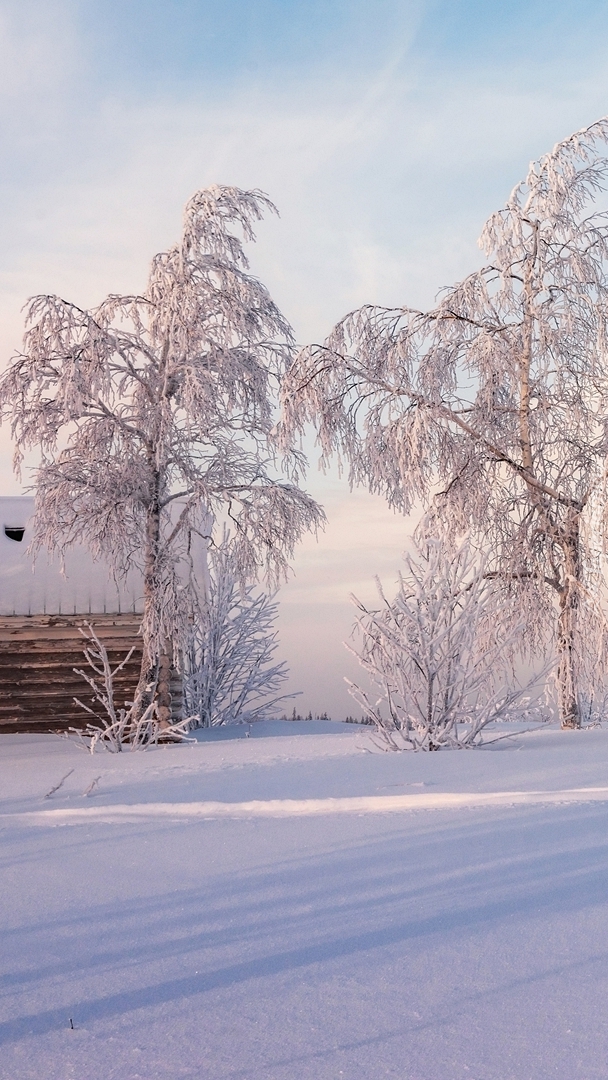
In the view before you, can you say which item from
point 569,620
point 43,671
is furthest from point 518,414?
point 43,671

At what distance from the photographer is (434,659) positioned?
8.53 metres

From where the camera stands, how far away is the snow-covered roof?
49.2ft

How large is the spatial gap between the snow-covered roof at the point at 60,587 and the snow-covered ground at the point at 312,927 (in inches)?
316

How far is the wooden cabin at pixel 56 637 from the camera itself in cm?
1439

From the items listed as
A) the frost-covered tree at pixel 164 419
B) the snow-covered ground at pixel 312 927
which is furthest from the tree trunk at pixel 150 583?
the snow-covered ground at pixel 312 927

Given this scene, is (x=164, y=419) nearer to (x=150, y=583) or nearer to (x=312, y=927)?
(x=150, y=583)

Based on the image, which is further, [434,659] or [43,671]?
[43,671]

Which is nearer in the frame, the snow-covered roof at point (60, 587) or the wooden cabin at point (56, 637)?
the wooden cabin at point (56, 637)

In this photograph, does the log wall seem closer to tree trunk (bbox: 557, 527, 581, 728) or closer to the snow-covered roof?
the snow-covered roof

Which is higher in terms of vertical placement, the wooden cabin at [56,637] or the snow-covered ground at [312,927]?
the wooden cabin at [56,637]

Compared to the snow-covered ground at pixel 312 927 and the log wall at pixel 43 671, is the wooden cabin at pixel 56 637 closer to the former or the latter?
the log wall at pixel 43 671

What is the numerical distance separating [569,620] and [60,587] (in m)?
7.94

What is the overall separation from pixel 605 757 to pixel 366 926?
454cm

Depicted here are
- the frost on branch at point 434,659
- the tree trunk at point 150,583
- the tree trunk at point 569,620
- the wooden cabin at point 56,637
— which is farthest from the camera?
the wooden cabin at point 56,637
